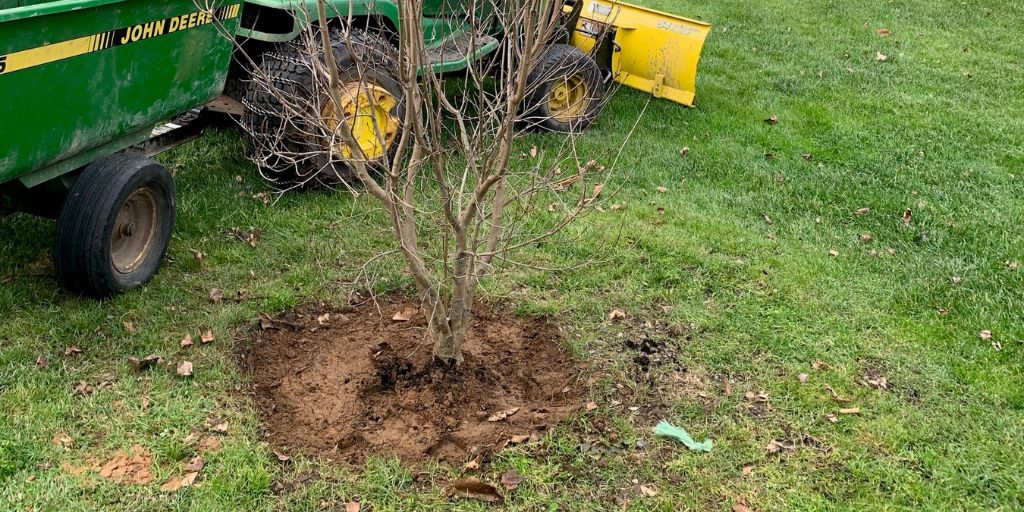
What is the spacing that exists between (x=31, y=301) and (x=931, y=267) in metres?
5.16

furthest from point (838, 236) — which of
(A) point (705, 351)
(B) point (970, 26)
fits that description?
(B) point (970, 26)

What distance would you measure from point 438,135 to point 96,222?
2.01 metres

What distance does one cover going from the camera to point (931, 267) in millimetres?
5312

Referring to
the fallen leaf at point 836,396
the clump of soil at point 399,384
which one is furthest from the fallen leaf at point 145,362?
the fallen leaf at point 836,396

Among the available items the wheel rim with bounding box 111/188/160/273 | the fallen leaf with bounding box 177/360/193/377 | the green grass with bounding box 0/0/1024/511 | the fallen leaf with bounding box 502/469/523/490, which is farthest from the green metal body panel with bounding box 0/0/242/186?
the fallen leaf with bounding box 502/469/523/490

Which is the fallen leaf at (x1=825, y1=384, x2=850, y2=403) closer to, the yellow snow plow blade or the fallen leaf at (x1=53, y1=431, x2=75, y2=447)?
the fallen leaf at (x1=53, y1=431, x2=75, y2=447)

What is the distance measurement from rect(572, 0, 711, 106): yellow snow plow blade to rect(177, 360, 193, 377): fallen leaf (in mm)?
4587

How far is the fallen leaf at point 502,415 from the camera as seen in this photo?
3812 millimetres

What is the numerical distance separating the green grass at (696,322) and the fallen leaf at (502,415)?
0.23 meters

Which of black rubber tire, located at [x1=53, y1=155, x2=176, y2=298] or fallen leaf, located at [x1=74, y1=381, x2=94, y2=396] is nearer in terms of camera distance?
fallen leaf, located at [x1=74, y1=381, x2=94, y2=396]

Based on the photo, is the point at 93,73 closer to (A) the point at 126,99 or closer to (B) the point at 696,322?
(A) the point at 126,99

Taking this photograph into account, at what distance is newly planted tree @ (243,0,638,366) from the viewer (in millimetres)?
3100

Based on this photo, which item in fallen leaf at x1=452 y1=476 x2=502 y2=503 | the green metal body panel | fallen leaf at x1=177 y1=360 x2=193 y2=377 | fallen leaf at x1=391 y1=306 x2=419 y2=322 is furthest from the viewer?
fallen leaf at x1=391 y1=306 x2=419 y2=322

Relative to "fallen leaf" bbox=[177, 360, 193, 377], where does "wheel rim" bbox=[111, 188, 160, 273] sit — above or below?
above
